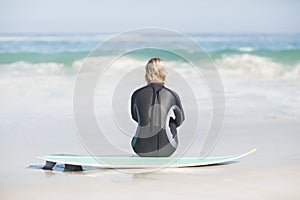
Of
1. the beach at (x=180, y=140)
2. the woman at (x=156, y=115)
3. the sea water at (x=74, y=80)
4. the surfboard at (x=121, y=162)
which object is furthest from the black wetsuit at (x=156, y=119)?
the sea water at (x=74, y=80)

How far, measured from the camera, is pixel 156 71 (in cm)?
591

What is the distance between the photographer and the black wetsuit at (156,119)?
590 cm

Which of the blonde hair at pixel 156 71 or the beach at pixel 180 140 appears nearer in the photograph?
the beach at pixel 180 140

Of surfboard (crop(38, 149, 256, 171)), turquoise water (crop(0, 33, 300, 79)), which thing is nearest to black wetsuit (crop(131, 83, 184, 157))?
surfboard (crop(38, 149, 256, 171))

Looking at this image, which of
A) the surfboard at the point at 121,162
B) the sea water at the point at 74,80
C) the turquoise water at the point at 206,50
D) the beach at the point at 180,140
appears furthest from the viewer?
the turquoise water at the point at 206,50

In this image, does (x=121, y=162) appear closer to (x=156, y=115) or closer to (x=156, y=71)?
(x=156, y=115)

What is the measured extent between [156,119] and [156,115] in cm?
4

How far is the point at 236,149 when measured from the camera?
695 cm

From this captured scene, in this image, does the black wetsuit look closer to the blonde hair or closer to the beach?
the blonde hair

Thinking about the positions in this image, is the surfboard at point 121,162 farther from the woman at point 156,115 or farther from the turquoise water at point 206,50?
the turquoise water at point 206,50

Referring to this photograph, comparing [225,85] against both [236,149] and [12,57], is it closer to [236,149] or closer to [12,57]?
[236,149]

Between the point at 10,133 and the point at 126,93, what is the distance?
3324 mm

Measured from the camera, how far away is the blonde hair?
5902 mm

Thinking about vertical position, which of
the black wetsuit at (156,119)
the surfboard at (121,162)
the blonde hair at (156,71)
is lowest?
the surfboard at (121,162)
